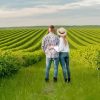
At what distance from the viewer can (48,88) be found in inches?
535

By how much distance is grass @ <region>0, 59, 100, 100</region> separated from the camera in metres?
11.8

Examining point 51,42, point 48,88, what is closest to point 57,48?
Answer: point 51,42

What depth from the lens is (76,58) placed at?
26.5 m

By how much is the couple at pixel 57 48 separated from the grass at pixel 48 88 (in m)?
0.52

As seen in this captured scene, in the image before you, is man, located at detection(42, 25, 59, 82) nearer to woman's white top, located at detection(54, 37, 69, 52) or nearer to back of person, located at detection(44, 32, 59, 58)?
back of person, located at detection(44, 32, 59, 58)

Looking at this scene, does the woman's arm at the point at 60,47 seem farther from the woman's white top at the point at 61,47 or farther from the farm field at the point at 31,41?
the farm field at the point at 31,41

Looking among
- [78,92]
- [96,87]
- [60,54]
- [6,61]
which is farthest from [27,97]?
[6,61]

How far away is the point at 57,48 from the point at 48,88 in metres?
2.16

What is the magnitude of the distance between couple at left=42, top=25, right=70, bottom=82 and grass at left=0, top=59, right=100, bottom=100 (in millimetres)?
517

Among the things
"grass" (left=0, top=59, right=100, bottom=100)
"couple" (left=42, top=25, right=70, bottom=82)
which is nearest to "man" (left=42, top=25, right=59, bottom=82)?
"couple" (left=42, top=25, right=70, bottom=82)

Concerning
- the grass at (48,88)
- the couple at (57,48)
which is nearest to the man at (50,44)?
the couple at (57,48)

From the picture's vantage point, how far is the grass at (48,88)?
1183 cm

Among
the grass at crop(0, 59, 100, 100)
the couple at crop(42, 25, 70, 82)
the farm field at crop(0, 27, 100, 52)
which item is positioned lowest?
the farm field at crop(0, 27, 100, 52)

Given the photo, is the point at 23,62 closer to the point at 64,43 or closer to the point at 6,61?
the point at 6,61
